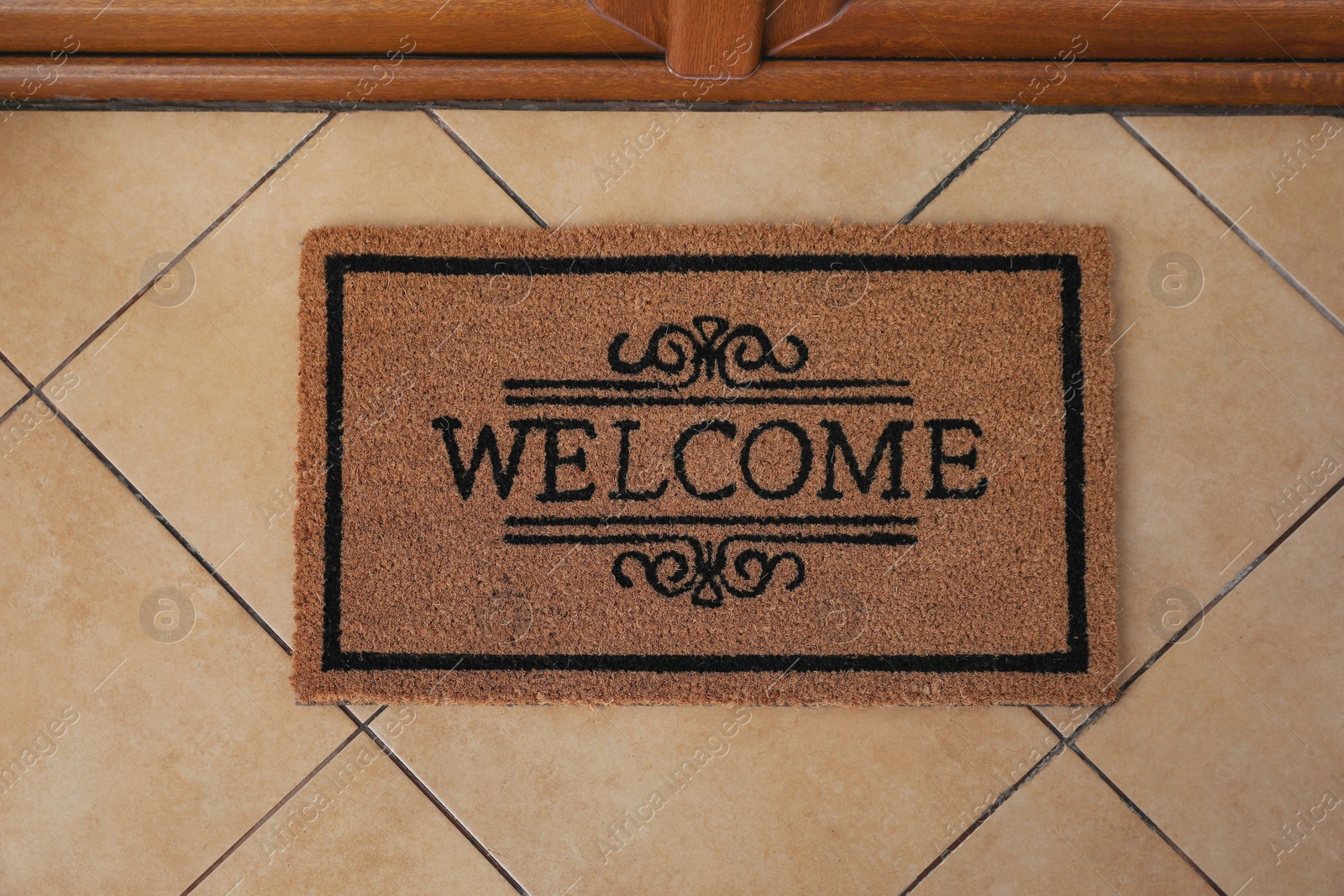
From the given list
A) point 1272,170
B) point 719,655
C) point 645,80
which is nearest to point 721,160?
point 645,80

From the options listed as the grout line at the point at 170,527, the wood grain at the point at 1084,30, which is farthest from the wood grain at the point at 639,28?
the grout line at the point at 170,527

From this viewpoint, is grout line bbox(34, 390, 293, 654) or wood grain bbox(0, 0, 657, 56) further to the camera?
grout line bbox(34, 390, 293, 654)

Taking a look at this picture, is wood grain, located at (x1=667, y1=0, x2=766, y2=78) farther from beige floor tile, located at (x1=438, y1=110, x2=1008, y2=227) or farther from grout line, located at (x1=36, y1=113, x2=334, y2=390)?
grout line, located at (x1=36, y1=113, x2=334, y2=390)

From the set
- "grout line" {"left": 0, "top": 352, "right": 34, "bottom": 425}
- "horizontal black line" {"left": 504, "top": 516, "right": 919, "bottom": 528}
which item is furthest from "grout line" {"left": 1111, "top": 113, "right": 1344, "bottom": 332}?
"grout line" {"left": 0, "top": 352, "right": 34, "bottom": 425}

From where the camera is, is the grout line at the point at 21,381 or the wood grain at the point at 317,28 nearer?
the wood grain at the point at 317,28

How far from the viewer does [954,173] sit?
1.35 metres

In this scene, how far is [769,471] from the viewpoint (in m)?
1.30

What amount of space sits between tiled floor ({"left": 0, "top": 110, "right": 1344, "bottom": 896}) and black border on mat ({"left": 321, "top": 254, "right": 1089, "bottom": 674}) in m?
0.08

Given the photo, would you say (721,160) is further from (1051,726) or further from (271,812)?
(271,812)

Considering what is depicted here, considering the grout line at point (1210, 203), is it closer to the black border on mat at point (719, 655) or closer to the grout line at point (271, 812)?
the black border on mat at point (719, 655)

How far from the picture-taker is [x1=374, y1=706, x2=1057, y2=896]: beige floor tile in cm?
130

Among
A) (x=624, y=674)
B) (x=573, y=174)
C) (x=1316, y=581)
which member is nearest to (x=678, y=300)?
(x=573, y=174)

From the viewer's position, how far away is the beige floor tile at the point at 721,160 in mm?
1347

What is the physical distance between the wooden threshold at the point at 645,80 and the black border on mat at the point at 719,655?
0.26m
